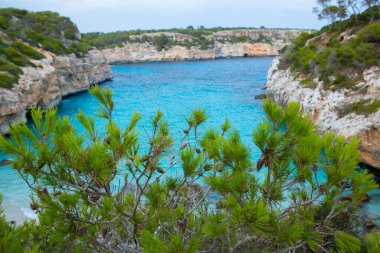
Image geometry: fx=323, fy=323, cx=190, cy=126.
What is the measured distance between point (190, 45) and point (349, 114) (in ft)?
262

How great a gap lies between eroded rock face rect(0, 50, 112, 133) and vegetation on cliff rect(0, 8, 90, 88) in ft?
2.14

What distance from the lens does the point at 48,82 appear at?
23.5 meters

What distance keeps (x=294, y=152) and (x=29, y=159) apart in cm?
201

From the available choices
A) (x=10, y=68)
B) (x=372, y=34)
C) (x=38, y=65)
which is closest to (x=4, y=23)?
(x=38, y=65)

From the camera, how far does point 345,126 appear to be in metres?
12.7

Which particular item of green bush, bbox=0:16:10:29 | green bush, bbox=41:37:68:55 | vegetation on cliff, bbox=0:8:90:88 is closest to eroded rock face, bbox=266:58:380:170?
vegetation on cliff, bbox=0:8:90:88

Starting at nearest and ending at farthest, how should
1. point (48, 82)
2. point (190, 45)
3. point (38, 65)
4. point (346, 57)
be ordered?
point (346, 57)
point (38, 65)
point (48, 82)
point (190, 45)

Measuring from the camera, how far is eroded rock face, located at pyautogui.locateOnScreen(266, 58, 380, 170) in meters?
11.2

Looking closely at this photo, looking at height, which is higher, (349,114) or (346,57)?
(346,57)

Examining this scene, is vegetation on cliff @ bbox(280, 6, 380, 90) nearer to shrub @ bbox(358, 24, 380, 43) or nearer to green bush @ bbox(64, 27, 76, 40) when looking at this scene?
shrub @ bbox(358, 24, 380, 43)

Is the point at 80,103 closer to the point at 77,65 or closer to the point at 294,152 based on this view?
the point at 77,65

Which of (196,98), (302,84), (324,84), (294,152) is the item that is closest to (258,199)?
(294,152)

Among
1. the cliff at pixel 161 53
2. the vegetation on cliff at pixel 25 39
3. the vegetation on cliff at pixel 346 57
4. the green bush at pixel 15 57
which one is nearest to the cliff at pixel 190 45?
the cliff at pixel 161 53

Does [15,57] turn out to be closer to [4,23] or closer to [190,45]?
[4,23]
